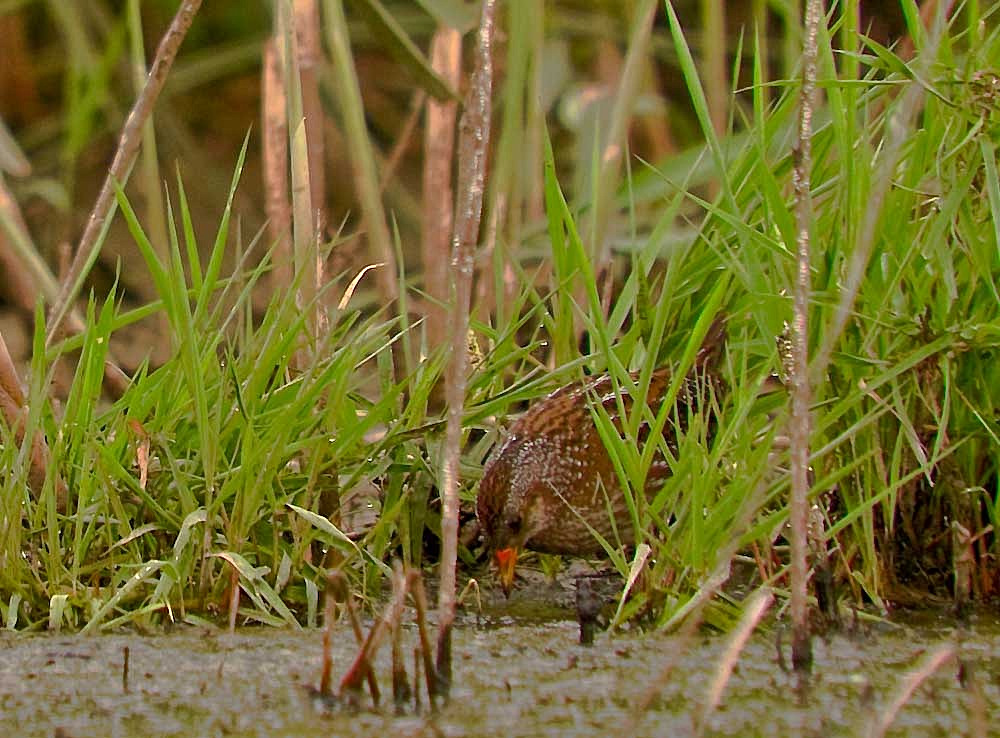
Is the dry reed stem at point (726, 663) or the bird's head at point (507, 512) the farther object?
the bird's head at point (507, 512)

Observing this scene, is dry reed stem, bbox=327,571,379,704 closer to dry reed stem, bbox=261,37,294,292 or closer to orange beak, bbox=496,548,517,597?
orange beak, bbox=496,548,517,597

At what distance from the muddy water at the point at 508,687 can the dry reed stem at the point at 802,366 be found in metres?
0.15

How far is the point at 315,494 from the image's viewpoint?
2.67 m

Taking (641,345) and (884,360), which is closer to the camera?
(884,360)

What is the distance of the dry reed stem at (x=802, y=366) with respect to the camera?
6.67 feet

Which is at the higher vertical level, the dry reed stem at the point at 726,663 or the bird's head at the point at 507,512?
the bird's head at the point at 507,512

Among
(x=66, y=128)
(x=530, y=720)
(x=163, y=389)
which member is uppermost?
(x=66, y=128)

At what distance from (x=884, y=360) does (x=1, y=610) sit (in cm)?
133

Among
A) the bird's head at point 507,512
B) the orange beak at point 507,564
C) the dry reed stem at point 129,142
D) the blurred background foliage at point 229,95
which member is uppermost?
the blurred background foliage at point 229,95

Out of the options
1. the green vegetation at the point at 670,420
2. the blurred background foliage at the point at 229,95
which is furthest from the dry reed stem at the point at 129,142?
the blurred background foliage at the point at 229,95

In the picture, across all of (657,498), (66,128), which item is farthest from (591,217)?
(66,128)

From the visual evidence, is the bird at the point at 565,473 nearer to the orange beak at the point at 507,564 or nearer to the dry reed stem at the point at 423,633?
the orange beak at the point at 507,564

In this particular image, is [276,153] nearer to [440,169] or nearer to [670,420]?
[440,169]

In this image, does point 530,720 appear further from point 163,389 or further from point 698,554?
point 163,389
